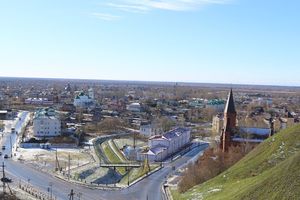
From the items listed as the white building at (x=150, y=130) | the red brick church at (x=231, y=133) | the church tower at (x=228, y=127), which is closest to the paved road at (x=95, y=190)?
the church tower at (x=228, y=127)

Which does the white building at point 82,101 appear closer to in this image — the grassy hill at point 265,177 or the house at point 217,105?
the house at point 217,105

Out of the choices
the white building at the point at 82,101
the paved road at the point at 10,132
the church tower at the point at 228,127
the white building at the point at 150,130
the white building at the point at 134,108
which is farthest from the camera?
the white building at the point at 82,101

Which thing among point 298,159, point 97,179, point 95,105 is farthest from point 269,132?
point 95,105

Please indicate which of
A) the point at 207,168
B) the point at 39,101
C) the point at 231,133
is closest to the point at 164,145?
the point at 231,133

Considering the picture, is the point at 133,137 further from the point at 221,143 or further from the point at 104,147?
the point at 221,143

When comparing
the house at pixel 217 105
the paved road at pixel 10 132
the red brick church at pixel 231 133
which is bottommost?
the paved road at pixel 10 132

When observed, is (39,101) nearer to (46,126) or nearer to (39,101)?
(39,101)

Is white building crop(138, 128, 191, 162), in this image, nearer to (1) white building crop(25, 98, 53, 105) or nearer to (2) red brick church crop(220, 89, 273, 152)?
(2) red brick church crop(220, 89, 273, 152)

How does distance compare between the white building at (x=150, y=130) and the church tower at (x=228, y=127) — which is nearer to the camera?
the church tower at (x=228, y=127)
